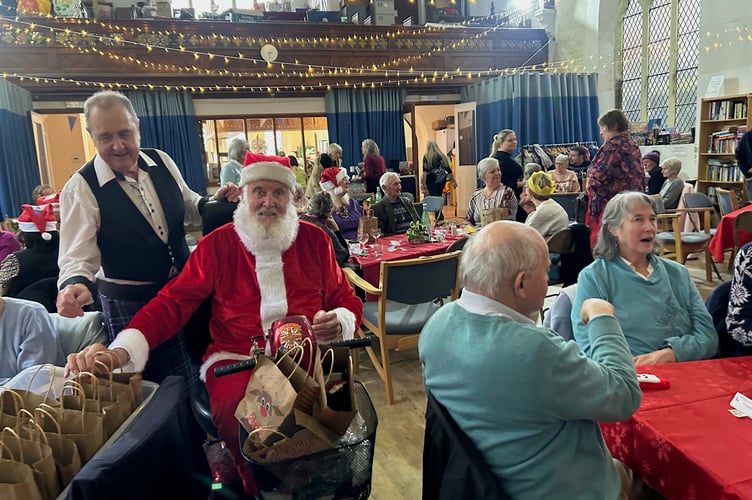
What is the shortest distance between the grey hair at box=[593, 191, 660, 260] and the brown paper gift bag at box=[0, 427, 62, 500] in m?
1.95

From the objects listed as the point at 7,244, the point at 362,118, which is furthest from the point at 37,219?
the point at 362,118

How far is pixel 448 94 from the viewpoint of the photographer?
10.5 meters

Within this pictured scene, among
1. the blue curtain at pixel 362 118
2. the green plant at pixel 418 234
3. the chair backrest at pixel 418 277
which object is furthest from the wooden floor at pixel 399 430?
the blue curtain at pixel 362 118

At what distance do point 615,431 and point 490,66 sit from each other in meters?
9.21

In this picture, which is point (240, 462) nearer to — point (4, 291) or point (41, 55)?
point (4, 291)

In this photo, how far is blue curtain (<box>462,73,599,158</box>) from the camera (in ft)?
30.5

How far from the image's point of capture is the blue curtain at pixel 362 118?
9.34 meters

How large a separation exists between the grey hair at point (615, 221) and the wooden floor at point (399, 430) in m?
1.30

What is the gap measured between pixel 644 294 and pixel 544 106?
8255mm

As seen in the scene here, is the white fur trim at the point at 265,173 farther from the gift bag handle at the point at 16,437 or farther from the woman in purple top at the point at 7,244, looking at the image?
the woman in purple top at the point at 7,244

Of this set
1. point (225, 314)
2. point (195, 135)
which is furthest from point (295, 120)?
point (225, 314)

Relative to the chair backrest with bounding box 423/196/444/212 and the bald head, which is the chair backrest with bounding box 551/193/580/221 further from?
the bald head

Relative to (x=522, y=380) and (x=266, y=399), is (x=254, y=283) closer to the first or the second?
(x=266, y=399)

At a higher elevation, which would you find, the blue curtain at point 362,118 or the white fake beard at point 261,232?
the blue curtain at point 362,118
